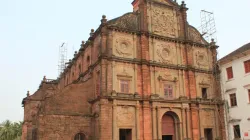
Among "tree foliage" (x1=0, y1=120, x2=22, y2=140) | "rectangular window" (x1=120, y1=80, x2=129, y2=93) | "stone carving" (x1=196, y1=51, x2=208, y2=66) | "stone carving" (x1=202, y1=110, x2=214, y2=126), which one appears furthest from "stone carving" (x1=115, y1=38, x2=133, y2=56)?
"tree foliage" (x1=0, y1=120, x2=22, y2=140)

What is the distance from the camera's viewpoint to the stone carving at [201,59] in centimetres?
2994

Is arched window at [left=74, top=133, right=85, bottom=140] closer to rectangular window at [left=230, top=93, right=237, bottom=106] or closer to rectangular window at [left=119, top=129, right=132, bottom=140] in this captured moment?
rectangular window at [left=119, top=129, right=132, bottom=140]

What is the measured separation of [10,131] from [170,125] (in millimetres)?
37353

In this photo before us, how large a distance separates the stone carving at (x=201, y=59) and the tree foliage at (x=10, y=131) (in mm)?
37320

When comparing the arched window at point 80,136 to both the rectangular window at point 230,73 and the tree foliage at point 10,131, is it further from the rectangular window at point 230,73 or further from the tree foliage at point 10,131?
the tree foliage at point 10,131

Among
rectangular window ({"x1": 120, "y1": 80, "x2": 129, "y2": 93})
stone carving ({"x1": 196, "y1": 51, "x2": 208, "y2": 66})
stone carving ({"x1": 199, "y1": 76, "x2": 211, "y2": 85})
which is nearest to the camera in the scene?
rectangular window ({"x1": 120, "y1": 80, "x2": 129, "y2": 93})

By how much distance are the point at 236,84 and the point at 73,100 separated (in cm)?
1660

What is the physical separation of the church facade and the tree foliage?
1147 inches

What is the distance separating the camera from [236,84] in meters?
28.0

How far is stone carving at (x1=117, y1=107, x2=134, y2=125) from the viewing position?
2372 cm

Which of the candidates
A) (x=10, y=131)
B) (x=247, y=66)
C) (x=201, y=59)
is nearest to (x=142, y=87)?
(x=201, y=59)

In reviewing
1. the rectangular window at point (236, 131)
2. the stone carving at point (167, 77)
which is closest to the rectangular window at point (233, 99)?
the rectangular window at point (236, 131)

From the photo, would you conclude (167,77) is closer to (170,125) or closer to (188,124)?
(170,125)

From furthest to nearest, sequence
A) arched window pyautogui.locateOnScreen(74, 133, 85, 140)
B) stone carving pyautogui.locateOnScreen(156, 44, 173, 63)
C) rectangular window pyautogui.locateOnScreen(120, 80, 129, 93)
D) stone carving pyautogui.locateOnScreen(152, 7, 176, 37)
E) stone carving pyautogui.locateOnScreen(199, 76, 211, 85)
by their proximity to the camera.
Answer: stone carving pyautogui.locateOnScreen(199, 76, 211, 85) < stone carving pyautogui.locateOnScreen(152, 7, 176, 37) < stone carving pyautogui.locateOnScreen(156, 44, 173, 63) < rectangular window pyautogui.locateOnScreen(120, 80, 129, 93) < arched window pyautogui.locateOnScreen(74, 133, 85, 140)
